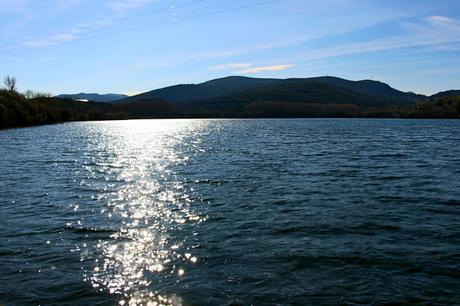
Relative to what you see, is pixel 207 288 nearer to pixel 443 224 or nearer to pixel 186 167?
pixel 443 224

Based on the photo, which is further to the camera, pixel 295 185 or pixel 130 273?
pixel 295 185

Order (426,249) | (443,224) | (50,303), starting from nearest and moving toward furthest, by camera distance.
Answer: (50,303)
(426,249)
(443,224)

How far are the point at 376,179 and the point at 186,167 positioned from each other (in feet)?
75.0

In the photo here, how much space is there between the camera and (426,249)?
2000 cm

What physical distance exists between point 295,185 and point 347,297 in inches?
867

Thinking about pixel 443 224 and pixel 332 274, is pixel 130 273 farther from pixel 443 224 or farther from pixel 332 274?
pixel 443 224

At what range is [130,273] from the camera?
17391mm

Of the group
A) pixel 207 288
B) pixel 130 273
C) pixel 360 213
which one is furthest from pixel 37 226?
pixel 360 213

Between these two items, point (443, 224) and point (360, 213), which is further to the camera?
point (360, 213)

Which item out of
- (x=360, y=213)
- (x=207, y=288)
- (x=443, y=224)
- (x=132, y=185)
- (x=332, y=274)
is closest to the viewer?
(x=207, y=288)

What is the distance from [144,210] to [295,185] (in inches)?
543

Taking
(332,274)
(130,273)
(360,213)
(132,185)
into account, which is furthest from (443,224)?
(132,185)

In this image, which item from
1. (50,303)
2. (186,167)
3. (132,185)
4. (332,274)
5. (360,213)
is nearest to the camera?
(50,303)

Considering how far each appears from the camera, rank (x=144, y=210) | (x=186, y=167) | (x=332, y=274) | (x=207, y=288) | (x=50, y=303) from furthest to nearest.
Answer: (x=186, y=167), (x=144, y=210), (x=332, y=274), (x=207, y=288), (x=50, y=303)
